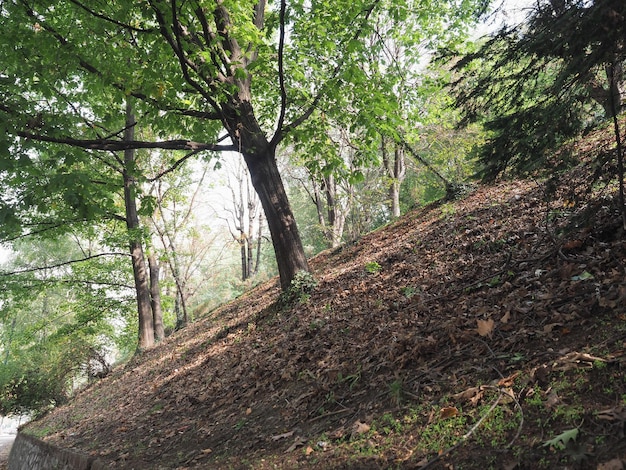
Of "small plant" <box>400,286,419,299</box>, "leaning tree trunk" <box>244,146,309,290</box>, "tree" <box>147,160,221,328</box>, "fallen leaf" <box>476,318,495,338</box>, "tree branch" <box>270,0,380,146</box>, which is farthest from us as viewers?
"tree" <box>147,160,221,328</box>

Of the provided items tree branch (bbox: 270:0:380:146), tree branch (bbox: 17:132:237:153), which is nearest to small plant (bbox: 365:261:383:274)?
tree branch (bbox: 270:0:380:146)

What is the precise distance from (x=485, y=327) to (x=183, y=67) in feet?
16.4

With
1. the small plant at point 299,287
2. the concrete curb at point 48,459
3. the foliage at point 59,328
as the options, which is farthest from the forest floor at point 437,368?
the foliage at point 59,328

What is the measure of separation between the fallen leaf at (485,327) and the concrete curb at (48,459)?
4.07m

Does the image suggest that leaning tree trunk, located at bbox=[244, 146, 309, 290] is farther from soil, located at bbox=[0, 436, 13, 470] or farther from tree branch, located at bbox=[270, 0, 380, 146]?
soil, located at bbox=[0, 436, 13, 470]

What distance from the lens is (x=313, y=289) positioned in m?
7.16

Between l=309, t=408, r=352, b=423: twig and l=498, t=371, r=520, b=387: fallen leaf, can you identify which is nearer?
l=498, t=371, r=520, b=387: fallen leaf

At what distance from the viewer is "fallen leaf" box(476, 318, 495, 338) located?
3170mm

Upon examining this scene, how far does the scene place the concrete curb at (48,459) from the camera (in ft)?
15.4

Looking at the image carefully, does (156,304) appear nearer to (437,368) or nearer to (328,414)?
(328,414)

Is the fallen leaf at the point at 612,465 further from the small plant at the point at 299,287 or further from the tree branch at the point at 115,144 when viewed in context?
the tree branch at the point at 115,144

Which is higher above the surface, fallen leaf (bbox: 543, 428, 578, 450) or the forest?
the forest

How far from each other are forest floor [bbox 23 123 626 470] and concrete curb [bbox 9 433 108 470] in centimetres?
22

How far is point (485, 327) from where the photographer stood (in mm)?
3203
